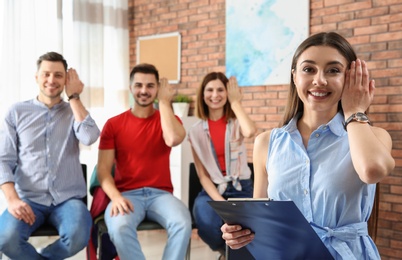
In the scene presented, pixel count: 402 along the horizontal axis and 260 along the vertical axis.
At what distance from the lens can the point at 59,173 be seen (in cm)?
326

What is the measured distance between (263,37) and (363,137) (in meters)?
3.58

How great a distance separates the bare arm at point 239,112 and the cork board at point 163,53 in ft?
6.85

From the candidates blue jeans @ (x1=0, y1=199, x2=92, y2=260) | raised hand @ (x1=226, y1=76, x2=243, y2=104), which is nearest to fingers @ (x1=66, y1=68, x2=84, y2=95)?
blue jeans @ (x1=0, y1=199, x2=92, y2=260)

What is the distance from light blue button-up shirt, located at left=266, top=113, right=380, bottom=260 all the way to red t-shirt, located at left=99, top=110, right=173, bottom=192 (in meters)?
1.84

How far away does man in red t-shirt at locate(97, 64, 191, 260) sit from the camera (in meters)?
3.09

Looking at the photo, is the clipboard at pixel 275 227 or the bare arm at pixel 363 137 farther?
the bare arm at pixel 363 137

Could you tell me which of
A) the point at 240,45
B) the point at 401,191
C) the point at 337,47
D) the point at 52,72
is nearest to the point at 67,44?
the point at 240,45

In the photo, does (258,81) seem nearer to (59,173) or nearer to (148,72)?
(148,72)

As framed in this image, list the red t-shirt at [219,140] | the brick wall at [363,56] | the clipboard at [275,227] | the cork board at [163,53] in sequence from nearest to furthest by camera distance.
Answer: the clipboard at [275,227] → the red t-shirt at [219,140] → the brick wall at [363,56] → the cork board at [163,53]

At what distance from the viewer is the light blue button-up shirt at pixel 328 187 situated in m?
1.44

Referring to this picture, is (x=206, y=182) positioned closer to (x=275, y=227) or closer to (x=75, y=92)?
(x=75, y=92)

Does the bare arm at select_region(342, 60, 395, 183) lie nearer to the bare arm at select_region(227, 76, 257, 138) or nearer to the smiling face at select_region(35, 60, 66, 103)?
the bare arm at select_region(227, 76, 257, 138)

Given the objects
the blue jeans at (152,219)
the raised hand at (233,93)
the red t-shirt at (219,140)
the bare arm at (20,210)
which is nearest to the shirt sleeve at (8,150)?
the bare arm at (20,210)

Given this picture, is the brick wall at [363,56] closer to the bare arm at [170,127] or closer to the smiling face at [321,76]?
the bare arm at [170,127]
